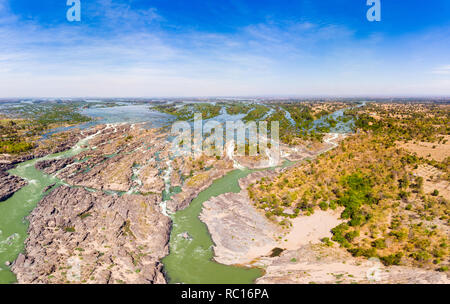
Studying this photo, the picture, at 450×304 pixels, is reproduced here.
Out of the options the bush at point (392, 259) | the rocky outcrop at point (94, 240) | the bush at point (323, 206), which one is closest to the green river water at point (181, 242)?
the rocky outcrop at point (94, 240)

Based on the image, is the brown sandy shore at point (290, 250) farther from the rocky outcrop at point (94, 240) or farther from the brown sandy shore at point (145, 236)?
the rocky outcrop at point (94, 240)

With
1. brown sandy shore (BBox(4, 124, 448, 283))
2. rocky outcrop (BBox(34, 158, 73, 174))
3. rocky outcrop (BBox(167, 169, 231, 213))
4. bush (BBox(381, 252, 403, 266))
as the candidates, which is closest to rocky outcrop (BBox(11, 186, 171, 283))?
brown sandy shore (BBox(4, 124, 448, 283))

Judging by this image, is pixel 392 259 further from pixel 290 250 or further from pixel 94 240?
pixel 94 240

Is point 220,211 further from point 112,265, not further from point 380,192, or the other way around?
point 380,192

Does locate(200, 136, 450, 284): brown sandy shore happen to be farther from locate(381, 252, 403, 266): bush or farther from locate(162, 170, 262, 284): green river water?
locate(162, 170, 262, 284): green river water

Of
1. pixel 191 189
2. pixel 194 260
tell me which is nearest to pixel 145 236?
pixel 194 260

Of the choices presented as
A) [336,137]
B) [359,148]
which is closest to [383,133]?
[336,137]
